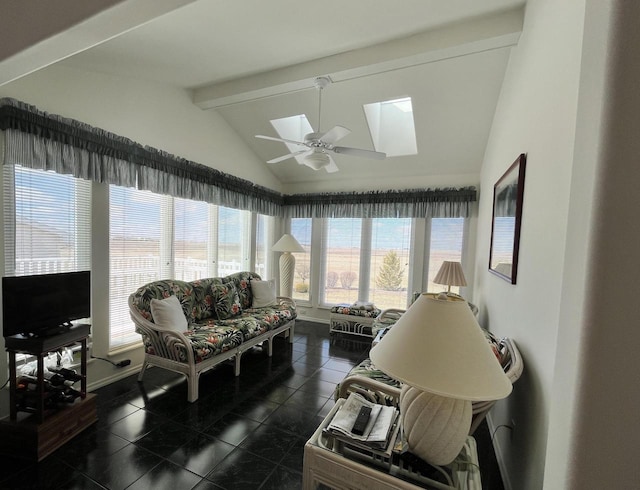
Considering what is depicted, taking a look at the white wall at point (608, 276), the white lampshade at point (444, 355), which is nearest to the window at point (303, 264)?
the white lampshade at point (444, 355)

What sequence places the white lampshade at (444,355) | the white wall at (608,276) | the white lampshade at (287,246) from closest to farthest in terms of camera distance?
1. the white wall at (608,276)
2. the white lampshade at (444,355)
3. the white lampshade at (287,246)

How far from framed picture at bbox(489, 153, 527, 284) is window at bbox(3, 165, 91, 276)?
3582 millimetres

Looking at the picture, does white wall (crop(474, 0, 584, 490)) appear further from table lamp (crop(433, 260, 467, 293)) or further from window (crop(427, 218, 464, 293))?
window (crop(427, 218, 464, 293))

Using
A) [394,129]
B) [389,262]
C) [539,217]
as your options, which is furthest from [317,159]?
[389,262]

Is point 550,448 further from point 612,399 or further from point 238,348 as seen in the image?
point 238,348

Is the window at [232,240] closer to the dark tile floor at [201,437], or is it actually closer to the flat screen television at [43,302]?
the dark tile floor at [201,437]

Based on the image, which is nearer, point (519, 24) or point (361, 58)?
point (519, 24)

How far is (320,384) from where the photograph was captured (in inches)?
115

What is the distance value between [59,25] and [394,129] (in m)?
3.79

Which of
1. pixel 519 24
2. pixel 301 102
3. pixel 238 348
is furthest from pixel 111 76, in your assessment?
pixel 519 24

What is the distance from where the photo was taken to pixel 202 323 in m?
3.28

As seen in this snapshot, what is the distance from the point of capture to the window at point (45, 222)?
7.00 feet

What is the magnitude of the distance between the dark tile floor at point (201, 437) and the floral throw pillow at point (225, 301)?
0.64 m

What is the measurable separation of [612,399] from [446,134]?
12.3 ft
